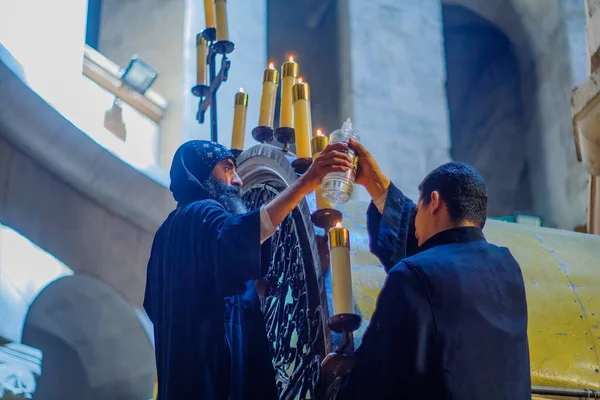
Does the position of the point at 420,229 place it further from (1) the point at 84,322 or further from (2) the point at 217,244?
(1) the point at 84,322

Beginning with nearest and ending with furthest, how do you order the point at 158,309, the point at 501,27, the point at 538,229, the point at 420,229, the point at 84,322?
the point at 420,229, the point at 158,309, the point at 538,229, the point at 84,322, the point at 501,27

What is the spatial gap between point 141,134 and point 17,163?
1.18 meters

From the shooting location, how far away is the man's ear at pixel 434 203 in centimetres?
236

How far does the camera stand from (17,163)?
5496 millimetres

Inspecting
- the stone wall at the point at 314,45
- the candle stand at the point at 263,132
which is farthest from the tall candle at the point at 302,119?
the stone wall at the point at 314,45

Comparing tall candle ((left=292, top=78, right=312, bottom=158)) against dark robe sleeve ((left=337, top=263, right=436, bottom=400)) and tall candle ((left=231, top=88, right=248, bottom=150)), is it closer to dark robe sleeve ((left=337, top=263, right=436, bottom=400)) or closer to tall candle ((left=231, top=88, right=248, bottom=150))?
tall candle ((left=231, top=88, right=248, bottom=150))

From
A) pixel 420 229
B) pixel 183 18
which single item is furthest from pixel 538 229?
pixel 183 18

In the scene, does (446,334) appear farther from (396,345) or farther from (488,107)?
(488,107)

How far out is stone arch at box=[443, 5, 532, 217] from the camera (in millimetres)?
8898

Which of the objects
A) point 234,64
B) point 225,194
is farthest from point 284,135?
point 234,64

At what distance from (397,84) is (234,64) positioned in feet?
5.43

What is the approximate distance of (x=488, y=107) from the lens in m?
9.35

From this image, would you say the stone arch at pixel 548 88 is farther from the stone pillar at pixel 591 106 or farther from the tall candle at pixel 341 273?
the tall candle at pixel 341 273

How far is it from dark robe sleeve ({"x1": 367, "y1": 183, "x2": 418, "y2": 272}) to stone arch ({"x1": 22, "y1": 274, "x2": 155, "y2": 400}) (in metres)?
3.44
